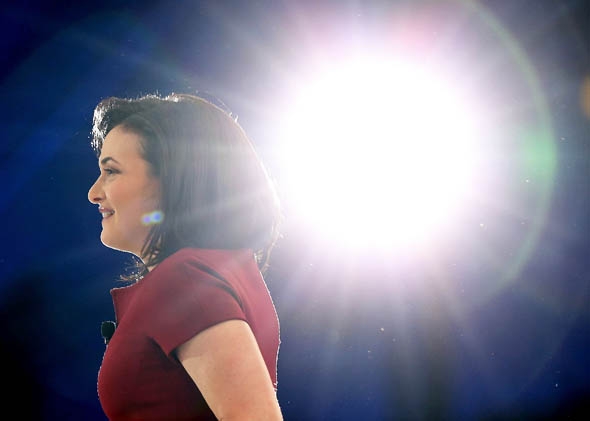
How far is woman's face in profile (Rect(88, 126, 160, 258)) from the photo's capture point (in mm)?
767

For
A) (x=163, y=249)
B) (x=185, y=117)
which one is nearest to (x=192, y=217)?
(x=163, y=249)

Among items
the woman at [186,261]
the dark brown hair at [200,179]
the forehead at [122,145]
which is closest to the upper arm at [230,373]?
the woman at [186,261]

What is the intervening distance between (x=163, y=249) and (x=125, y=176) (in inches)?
5.1

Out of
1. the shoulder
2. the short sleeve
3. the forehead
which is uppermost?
the forehead

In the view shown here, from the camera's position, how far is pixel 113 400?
0.61 metres

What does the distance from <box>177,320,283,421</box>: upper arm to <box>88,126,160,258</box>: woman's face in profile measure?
0.86 feet

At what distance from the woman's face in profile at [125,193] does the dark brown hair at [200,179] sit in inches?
0.5

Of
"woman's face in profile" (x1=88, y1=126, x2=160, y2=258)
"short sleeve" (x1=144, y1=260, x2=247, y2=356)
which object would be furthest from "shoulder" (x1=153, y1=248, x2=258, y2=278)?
"woman's face in profile" (x1=88, y1=126, x2=160, y2=258)

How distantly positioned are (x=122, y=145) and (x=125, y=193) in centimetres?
8

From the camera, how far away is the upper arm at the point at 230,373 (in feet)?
1.80

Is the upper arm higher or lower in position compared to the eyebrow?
lower

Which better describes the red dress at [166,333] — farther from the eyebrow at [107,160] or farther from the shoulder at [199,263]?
the eyebrow at [107,160]

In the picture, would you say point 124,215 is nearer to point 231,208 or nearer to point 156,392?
point 231,208

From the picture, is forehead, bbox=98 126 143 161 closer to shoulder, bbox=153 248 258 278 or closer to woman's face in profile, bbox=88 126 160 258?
woman's face in profile, bbox=88 126 160 258
